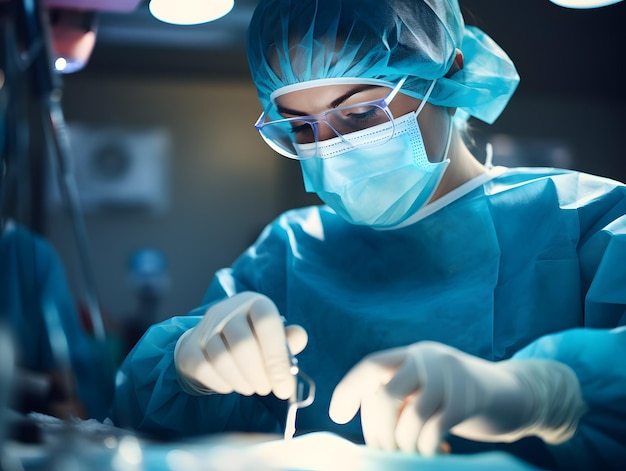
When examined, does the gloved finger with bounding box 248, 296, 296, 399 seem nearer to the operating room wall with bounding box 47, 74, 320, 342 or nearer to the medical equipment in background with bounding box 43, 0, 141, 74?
the medical equipment in background with bounding box 43, 0, 141, 74

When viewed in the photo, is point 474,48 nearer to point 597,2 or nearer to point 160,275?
point 597,2

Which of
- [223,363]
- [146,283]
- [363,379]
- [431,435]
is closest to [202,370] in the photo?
[223,363]

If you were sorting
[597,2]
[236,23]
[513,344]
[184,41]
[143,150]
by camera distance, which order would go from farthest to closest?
[143,150], [184,41], [236,23], [597,2], [513,344]

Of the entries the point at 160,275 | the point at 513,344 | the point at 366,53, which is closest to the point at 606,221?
the point at 513,344

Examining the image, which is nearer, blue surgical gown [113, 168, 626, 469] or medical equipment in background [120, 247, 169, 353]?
blue surgical gown [113, 168, 626, 469]

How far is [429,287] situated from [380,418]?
47cm

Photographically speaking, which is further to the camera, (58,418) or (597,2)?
(597,2)

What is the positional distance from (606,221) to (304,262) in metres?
0.69

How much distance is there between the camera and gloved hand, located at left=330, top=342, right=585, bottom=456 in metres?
1.02

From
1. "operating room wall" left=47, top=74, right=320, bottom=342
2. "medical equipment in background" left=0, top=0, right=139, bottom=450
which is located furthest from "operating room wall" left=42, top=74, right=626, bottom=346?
"medical equipment in background" left=0, top=0, right=139, bottom=450

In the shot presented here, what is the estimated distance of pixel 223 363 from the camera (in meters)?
1.26

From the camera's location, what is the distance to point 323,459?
1.08 m

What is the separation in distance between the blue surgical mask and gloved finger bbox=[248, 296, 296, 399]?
0.42m

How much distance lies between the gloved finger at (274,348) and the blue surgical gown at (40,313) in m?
0.29
